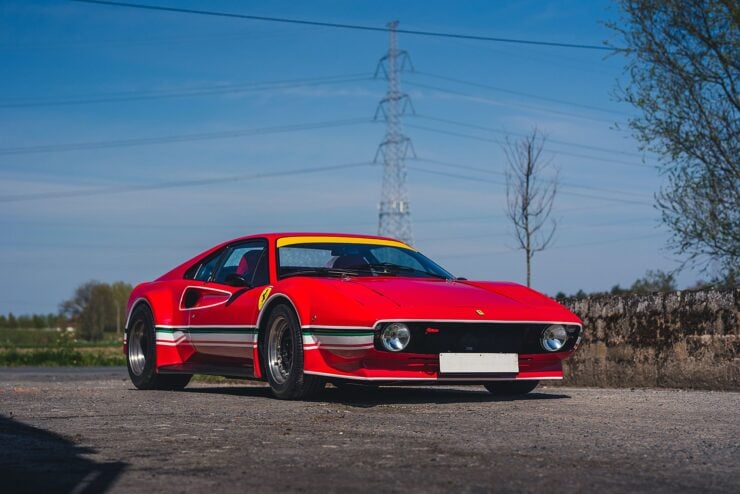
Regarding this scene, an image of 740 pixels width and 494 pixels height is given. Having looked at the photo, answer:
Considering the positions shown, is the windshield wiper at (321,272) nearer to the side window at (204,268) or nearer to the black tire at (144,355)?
the side window at (204,268)

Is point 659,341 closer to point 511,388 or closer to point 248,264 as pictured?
point 511,388

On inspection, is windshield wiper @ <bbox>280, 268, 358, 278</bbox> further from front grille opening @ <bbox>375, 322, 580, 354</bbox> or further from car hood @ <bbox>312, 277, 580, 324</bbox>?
front grille opening @ <bbox>375, 322, 580, 354</bbox>

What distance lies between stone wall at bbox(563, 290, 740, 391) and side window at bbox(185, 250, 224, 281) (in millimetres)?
4254

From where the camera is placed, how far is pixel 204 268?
371 inches

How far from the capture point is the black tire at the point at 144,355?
31.1 feet

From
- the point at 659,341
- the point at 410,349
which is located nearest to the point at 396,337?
the point at 410,349

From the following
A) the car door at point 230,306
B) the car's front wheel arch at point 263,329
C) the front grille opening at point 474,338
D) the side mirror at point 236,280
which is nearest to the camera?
the front grille opening at point 474,338

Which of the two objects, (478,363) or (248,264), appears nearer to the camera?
(478,363)

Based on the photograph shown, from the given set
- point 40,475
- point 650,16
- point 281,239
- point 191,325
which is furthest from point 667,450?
point 650,16

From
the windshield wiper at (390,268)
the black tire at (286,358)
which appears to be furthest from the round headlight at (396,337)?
the windshield wiper at (390,268)

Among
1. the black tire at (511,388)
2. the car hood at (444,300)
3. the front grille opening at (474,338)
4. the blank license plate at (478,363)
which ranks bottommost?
the black tire at (511,388)

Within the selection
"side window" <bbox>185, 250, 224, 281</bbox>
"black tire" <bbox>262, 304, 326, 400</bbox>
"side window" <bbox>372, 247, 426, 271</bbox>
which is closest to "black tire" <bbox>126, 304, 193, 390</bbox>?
"side window" <bbox>185, 250, 224, 281</bbox>

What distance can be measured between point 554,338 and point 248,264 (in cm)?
264

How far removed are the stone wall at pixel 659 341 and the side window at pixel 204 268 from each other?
4254 mm
